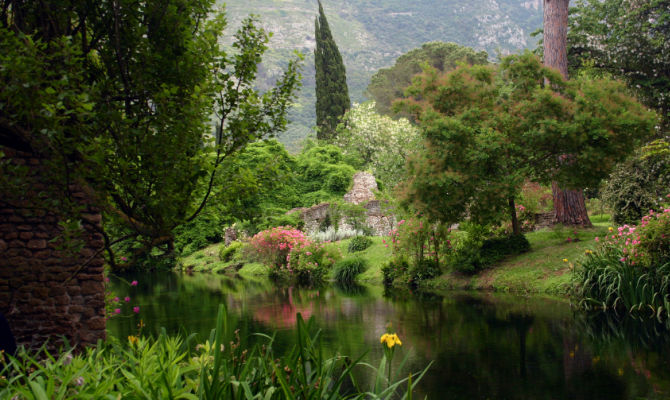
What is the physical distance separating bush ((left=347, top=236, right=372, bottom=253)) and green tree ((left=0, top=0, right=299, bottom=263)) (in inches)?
642

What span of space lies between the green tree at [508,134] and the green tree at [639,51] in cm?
508

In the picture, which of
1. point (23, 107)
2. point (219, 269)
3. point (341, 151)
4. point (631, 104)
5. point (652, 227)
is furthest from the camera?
point (341, 151)

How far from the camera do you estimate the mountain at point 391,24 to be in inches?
3922

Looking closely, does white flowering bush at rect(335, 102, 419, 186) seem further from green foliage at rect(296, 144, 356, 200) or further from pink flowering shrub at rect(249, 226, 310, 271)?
pink flowering shrub at rect(249, 226, 310, 271)

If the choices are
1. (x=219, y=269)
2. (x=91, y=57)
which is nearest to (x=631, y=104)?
(x=91, y=57)

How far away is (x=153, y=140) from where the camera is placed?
435 centimetres

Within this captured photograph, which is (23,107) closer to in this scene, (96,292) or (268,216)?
(268,216)

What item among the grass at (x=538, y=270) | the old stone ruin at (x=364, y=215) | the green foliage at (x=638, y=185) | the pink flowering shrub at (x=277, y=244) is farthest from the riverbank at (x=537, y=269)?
the old stone ruin at (x=364, y=215)

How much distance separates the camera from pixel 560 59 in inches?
643

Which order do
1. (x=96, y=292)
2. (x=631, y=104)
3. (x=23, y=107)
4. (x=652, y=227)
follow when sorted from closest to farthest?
(x=23, y=107) → (x=96, y=292) → (x=652, y=227) → (x=631, y=104)

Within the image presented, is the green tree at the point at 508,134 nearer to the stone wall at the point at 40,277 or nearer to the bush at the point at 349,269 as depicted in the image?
the bush at the point at 349,269

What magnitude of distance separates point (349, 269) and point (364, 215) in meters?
5.45

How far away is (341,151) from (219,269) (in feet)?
35.2

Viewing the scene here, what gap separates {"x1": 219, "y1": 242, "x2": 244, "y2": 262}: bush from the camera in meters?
28.7
